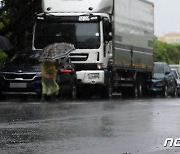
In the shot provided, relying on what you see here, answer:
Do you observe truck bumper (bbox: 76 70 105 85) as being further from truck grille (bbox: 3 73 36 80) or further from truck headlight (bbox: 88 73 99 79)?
truck grille (bbox: 3 73 36 80)

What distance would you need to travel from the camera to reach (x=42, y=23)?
79.3ft

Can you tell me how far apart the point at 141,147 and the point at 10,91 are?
13.2m

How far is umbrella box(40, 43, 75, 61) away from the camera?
21438 mm

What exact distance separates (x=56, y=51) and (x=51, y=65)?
0.50m

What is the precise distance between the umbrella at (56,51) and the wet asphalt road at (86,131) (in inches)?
208

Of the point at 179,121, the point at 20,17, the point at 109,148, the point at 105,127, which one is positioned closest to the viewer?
the point at 109,148

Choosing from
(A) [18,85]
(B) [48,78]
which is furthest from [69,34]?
(A) [18,85]

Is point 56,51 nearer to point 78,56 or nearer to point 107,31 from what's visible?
point 78,56

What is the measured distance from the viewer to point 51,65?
71.5ft

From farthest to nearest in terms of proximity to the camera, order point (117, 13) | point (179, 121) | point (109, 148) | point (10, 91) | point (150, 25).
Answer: point (150, 25)
point (117, 13)
point (10, 91)
point (179, 121)
point (109, 148)

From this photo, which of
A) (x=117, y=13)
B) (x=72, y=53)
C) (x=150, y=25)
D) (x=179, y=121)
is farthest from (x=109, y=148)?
Answer: (x=150, y=25)

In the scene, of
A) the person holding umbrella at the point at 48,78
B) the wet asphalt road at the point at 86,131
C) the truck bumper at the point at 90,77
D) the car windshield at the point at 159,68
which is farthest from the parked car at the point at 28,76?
the car windshield at the point at 159,68

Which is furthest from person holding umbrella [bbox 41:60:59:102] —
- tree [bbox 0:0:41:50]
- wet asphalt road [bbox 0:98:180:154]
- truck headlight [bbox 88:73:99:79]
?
tree [bbox 0:0:41:50]

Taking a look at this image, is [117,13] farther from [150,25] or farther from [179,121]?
[179,121]
